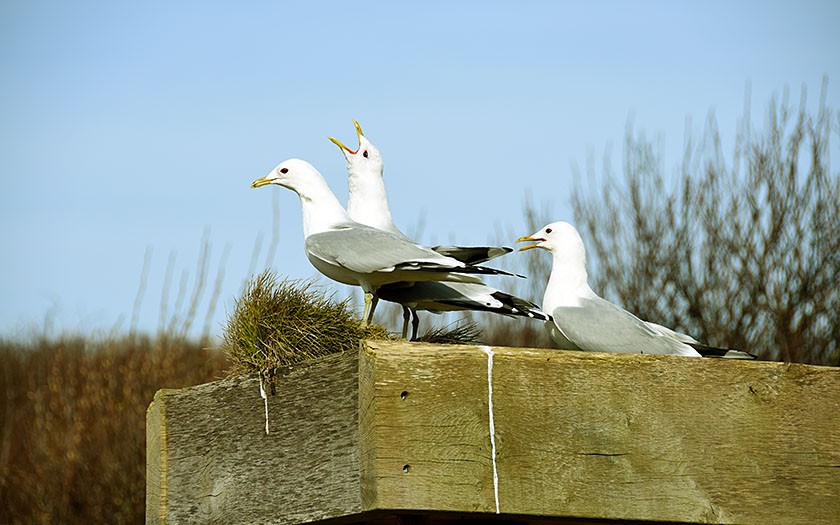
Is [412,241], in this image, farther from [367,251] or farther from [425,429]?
[425,429]

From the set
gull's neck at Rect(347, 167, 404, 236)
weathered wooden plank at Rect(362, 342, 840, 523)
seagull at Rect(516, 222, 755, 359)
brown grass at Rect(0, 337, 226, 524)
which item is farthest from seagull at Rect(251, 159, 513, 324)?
brown grass at Rect(0, 337, 226, 524)

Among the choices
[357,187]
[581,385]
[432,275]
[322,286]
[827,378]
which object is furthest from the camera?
[357,187]

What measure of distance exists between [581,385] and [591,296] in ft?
2.55

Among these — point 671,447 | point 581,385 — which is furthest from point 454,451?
point 671,447

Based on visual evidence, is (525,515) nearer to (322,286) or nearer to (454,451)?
(454,451)

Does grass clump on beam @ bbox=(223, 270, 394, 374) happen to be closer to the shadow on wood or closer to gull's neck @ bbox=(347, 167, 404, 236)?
the shadow on wood

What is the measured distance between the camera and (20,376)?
33.9 ft

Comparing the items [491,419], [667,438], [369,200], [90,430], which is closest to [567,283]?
[369,200]

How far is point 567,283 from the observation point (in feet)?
9.66

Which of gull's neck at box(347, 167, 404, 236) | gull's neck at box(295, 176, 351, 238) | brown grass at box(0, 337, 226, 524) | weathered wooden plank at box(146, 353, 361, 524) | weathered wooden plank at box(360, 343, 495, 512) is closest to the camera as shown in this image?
weathered wooden plank at box(360, 343, 495, 512)

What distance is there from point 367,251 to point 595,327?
582 millimetres

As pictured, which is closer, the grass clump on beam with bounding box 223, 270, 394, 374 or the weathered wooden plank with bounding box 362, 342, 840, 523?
the weathered wooden plank with bounding box 362, 342, 840, 523

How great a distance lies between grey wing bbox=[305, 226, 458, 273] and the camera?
2.72 meters

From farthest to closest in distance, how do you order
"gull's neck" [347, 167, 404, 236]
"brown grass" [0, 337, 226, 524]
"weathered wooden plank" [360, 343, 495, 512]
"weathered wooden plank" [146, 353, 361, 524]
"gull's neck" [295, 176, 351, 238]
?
"brown grass" [0, 337, 226, 524]
"gull's neck" [347, 167, 404, 236]
"gull's neck" [295, 176, 351, 238]
"weathered wooden plank" [146, 353, 361, 524]
"weathered wooden plank" [360, 343, 495, 512]
